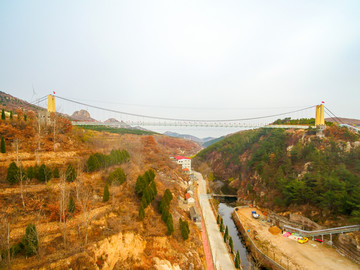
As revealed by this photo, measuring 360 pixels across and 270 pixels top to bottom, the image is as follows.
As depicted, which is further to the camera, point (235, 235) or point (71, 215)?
point (235, 235)

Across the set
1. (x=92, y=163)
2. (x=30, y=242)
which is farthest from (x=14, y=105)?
(x=30, y=242)

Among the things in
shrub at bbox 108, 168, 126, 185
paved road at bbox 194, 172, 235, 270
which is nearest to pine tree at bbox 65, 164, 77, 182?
shrub at bbox 108, 168, 126, 185

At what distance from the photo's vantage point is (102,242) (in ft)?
37.2

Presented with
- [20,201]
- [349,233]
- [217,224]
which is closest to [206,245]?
[217,224]

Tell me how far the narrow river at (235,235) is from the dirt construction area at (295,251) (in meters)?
1.57

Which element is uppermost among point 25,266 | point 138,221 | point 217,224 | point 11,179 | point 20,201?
point 11,179

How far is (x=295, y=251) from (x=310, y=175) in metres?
10.6

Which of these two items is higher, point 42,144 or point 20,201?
point 42,144

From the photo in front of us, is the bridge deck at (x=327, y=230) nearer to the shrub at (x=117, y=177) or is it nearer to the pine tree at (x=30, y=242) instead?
the shrub at (x=117, y=177)

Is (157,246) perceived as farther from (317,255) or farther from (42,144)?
(317,255)

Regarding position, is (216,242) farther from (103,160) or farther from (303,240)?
(103,160)

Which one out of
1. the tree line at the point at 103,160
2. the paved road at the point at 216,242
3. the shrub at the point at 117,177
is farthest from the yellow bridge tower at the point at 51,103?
the paved road at the point at 216,242

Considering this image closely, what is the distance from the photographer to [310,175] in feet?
82.4

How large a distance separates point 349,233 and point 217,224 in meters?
13.6
